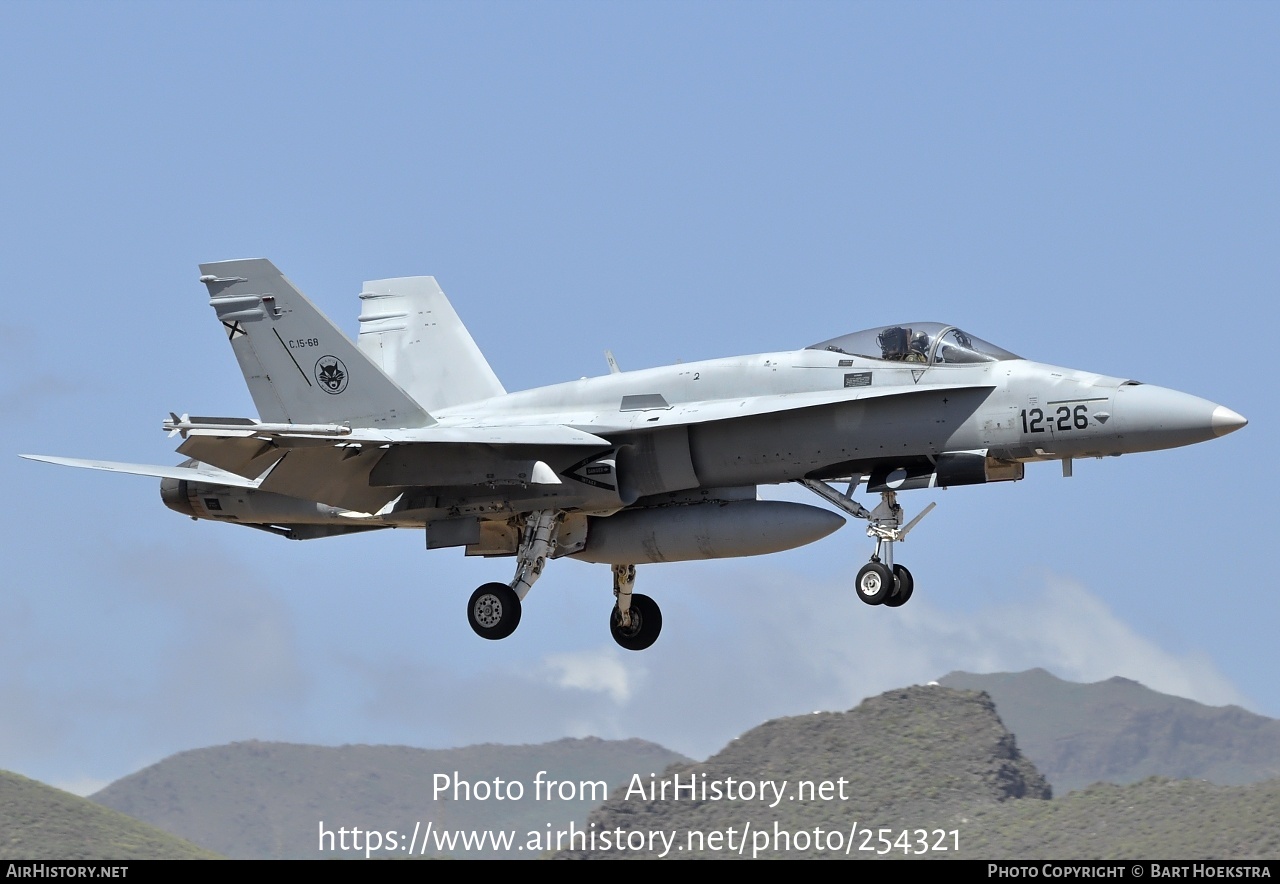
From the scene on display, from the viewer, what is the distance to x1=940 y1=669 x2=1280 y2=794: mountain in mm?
86938

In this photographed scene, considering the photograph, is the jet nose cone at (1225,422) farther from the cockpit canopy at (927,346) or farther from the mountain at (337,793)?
the mountain at (337,793)

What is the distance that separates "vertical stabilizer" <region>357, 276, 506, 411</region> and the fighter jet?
3.62 feet

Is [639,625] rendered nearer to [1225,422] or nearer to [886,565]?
[886,565]

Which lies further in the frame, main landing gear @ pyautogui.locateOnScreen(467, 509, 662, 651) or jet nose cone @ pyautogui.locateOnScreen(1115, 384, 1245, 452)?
main landing gear @ pyautogui.locateOnScreen(467, 509, 662, 651)

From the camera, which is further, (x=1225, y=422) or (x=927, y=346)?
(x=927, y=346)

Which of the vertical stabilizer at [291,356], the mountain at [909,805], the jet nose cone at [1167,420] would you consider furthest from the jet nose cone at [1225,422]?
the mountain at [909,805]

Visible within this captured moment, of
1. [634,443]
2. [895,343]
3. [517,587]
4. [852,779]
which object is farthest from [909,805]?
[895,343]

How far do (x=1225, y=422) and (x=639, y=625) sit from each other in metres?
8.85

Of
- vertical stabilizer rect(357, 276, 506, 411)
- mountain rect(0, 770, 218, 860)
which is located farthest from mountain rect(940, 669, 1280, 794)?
vertical stabilizer rect(357, 276, 506, 411)

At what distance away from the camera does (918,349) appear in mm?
22250

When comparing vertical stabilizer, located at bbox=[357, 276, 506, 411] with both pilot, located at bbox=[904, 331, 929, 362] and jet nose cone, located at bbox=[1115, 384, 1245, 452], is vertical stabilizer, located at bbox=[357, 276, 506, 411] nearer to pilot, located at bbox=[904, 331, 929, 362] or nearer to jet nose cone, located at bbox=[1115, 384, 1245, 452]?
pilot, located at bbox=[904, 331, 929, 362]

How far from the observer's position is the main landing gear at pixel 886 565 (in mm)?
22031

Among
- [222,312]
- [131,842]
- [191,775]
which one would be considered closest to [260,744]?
[191,775]

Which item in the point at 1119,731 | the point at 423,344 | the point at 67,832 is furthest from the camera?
the point at 1119,731
